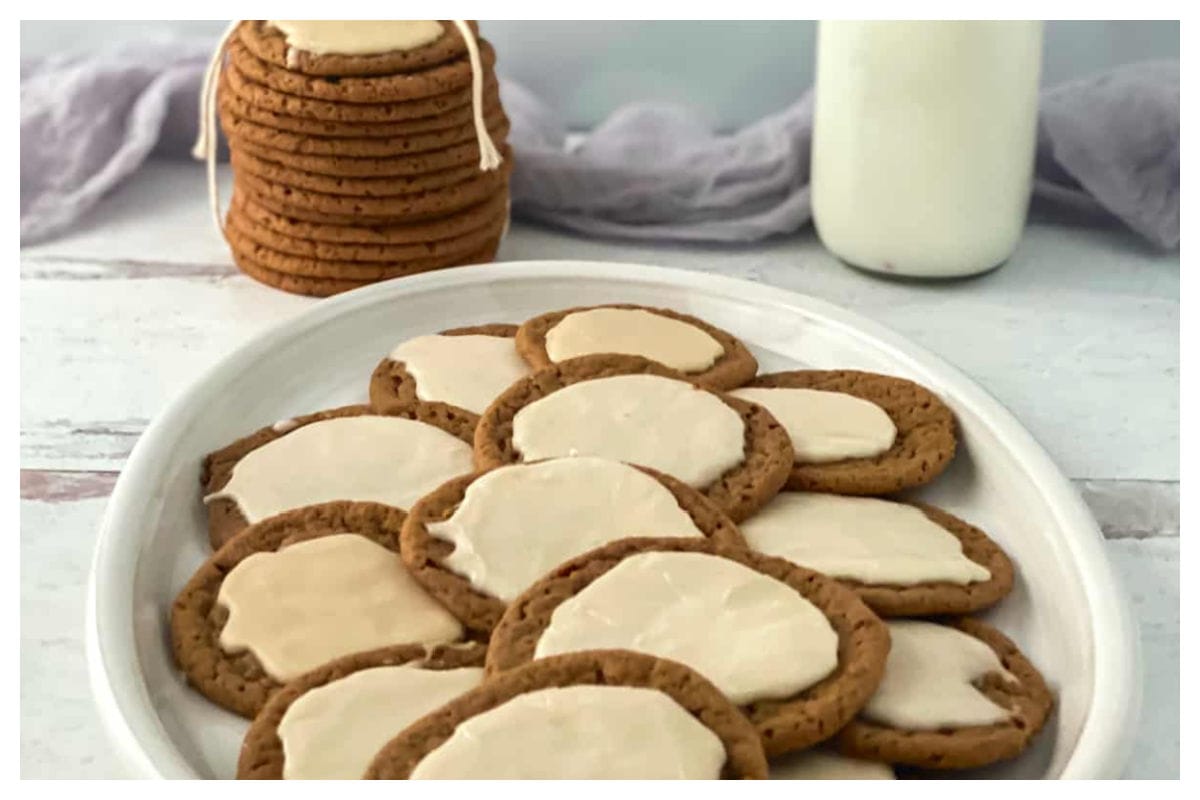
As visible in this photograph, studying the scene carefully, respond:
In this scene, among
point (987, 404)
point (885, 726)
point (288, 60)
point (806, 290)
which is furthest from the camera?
point (806, 290)

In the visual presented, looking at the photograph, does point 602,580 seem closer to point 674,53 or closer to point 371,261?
point 371,261

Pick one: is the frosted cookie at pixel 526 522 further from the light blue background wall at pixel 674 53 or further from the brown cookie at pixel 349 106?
the light blue background wall at pixel 674 53

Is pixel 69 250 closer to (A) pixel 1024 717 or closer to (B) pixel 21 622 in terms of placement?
(B) pixel 21 622

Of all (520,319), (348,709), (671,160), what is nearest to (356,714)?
(348,709)

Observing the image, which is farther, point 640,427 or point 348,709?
point 640,427

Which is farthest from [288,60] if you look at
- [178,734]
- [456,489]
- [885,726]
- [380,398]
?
[885,726]

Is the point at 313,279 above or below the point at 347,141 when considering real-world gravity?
below
